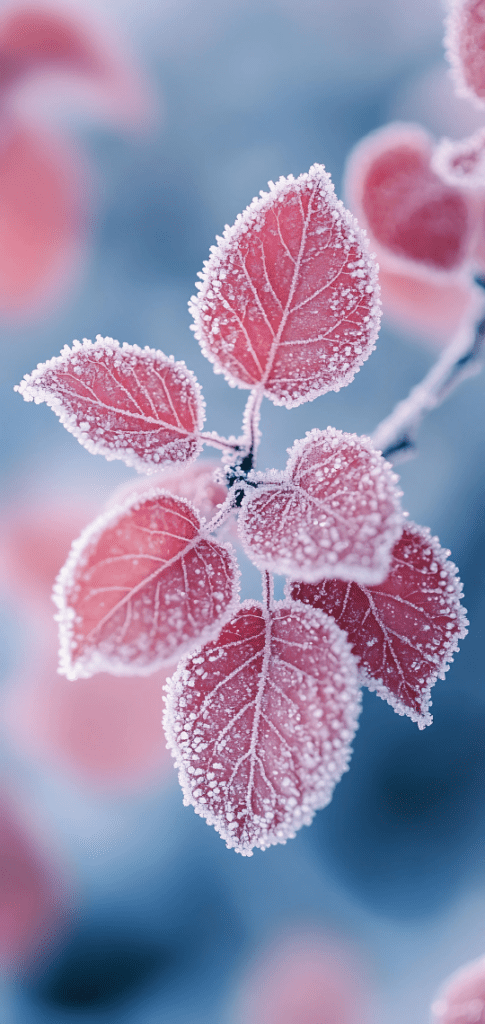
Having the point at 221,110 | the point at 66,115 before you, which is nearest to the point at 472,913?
the point at 221,110

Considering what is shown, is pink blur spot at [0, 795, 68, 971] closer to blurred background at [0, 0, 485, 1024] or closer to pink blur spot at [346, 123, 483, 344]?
blurred background at [0, 0, 485, 1024]

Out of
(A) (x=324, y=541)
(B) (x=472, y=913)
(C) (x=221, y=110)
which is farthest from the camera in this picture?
(C) (x=221, y=110)

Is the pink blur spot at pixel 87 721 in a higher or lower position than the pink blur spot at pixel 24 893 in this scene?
higher

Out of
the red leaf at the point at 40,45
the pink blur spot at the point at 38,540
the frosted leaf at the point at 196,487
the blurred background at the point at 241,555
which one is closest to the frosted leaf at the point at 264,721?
the frosted leaf at the point at 196,487

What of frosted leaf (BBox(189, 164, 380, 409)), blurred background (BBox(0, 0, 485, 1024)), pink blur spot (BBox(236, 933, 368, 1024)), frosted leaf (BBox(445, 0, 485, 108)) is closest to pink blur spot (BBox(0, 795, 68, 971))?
blurred background (BBox(0, 0, 485, 1024))

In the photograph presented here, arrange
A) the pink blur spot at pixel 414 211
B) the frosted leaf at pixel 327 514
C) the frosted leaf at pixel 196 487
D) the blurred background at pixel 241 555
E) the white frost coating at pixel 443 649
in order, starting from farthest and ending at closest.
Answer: the blurred background at pixel 241 555 < the pink blur spot at pixel 414 211 < the frosted leaf at pixel 196 487 < the white frost coating at pixel 443 649 < the frosted leaf at pixel 327 514

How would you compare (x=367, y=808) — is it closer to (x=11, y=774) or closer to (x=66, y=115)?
(x=11, y=774)

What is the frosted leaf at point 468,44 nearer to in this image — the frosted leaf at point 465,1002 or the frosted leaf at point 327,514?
the frosted leaf at point 327,514
